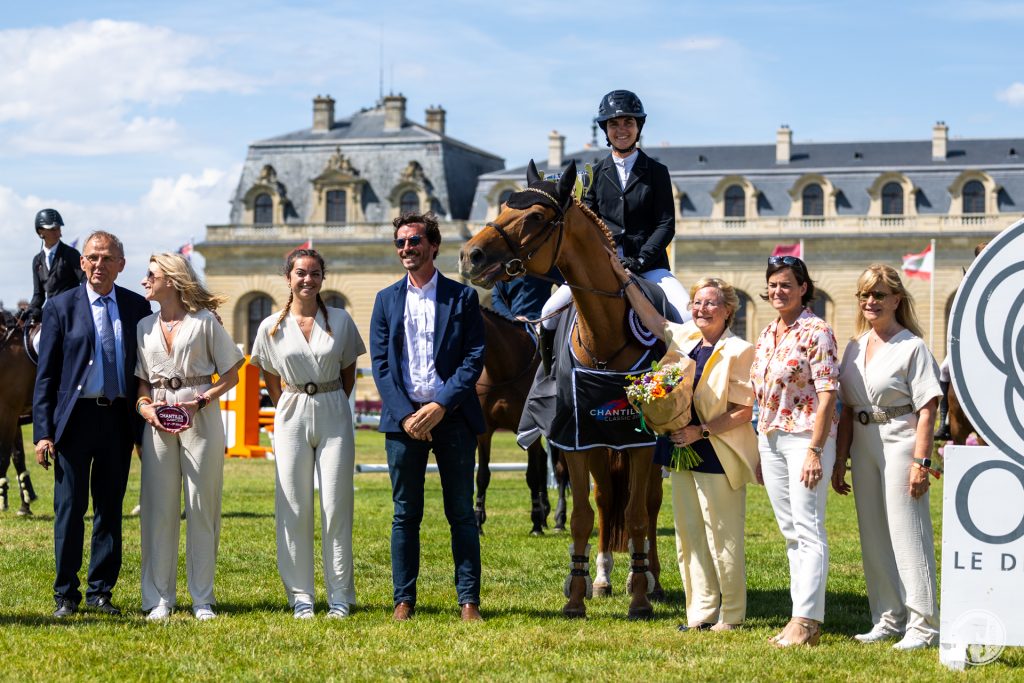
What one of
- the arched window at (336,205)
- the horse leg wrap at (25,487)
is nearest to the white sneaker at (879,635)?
the horse leg wrap at (25,487)

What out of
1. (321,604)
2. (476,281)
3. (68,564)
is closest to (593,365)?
(476,281)

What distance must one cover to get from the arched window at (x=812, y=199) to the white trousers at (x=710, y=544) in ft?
173

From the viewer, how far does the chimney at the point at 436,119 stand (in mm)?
66812

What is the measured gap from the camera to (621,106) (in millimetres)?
8133

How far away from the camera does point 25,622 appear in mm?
7316

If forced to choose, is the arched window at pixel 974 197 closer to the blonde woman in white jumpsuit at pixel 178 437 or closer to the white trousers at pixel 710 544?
the white trousers at pixel 710 544

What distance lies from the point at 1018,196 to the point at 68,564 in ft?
180

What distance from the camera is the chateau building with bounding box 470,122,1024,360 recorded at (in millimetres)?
55500

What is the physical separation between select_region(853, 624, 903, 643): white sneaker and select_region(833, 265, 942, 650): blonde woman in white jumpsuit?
Result: 2 cm

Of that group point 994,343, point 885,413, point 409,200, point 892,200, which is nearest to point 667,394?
point 885,413

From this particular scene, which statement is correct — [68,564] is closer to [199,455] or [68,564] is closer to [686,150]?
[199,455]

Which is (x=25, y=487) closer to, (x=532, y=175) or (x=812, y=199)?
(x=532, y=175)

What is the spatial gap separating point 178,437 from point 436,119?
200 feet

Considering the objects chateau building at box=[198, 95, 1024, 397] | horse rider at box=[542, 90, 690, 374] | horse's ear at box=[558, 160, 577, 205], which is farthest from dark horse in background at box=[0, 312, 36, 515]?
chateau building at box=[198, 95, 1024, 397]
